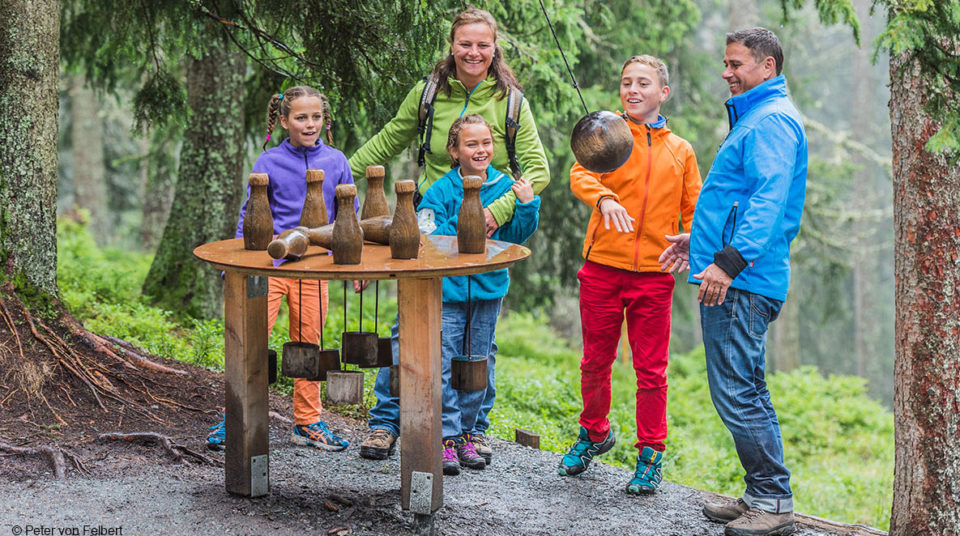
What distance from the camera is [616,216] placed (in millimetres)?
4254

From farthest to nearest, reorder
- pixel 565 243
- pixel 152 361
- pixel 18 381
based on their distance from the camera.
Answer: pixel 565 243 < pixel 152 361 < pixel 18 381

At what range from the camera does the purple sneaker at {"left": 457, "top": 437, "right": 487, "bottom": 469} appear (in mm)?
4941

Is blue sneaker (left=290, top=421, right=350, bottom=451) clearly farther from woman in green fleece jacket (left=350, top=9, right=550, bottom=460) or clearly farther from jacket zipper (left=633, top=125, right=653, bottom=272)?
jacket zipper (left=633, top=125, right=653, bottom=272)

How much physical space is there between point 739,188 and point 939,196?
97cm

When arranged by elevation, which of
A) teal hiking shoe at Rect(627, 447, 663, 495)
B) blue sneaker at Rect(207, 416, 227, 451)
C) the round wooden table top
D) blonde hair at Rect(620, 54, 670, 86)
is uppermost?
blonde hair at Rect(620, 54, 670, 86)

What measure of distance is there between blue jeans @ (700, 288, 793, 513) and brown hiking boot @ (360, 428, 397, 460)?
74.5 inches

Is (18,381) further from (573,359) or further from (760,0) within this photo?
(760,0)

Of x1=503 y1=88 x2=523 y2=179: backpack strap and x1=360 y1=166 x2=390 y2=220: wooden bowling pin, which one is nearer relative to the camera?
x1=360 y1=166 x2=390 y2=220: wooden bowling pin

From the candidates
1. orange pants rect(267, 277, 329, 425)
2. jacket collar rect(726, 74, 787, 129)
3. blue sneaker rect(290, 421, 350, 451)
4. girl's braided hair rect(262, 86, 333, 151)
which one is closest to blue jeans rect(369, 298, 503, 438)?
blue sneaker rect(290, 421, 350, 451)

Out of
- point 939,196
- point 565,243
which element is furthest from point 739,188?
point 565,243

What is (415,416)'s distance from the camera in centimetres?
380

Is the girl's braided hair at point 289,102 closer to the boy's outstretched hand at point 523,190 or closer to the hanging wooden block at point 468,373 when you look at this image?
the boy's outstretched hand at point 523,190

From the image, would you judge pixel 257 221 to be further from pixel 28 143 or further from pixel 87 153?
pixel 87 153

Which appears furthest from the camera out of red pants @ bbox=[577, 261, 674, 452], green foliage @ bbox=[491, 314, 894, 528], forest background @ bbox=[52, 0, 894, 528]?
green foliage @ bbox=[491, 314, 894, 528]
